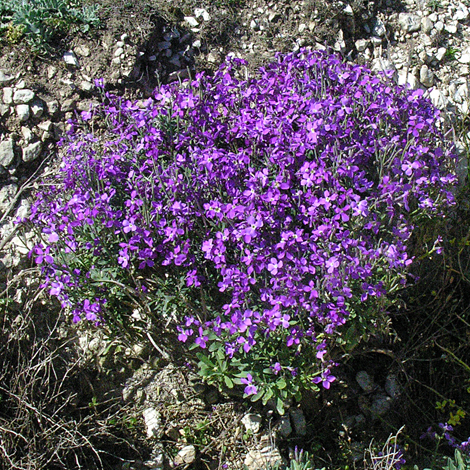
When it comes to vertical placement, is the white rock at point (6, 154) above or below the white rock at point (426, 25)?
below

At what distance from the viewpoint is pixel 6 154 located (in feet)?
11.8

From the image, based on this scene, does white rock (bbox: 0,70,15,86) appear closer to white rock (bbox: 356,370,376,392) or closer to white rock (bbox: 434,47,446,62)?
white rock (bbox: 356,370,376,392)

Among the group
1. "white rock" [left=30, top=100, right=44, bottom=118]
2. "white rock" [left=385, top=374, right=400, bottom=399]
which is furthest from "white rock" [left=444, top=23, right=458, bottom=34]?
"white rock" [left=30, top=100, right=44, bottom=118]

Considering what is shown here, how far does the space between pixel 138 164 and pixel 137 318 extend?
88cm

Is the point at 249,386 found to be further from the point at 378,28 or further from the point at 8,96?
the point at 378,28

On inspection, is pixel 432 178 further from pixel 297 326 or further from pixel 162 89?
pixel 162 89

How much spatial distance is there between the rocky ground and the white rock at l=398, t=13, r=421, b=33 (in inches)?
0.4

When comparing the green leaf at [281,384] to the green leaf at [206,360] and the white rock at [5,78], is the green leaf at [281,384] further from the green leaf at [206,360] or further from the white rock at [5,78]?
the white rock at [5,78]

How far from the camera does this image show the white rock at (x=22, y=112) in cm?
367

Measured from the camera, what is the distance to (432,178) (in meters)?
2.68

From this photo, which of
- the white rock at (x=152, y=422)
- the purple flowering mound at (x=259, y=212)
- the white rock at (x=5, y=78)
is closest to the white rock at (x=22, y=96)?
the white rock at (x=5, y=78)

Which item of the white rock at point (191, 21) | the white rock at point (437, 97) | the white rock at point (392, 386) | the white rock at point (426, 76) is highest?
the white rock at point (191, 21)

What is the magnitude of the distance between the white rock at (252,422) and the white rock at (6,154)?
7.29ft

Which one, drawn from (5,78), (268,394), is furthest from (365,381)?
(5,78)
